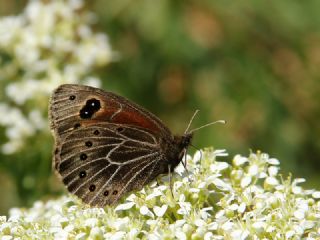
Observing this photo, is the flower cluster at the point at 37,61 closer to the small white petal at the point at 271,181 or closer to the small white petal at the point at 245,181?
the small white petal at the point at 245,181

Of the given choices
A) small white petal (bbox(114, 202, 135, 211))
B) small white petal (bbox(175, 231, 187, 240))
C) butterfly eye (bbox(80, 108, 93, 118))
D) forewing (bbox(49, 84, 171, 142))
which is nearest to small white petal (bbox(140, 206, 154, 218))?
small white petal (bbox(114, 202, 135, 211))

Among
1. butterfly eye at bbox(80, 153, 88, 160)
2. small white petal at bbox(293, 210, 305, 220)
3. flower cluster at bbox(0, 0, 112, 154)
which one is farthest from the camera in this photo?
flower cluster at bbox(0, 0, 112, 154)

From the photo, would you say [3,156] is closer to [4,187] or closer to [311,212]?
[4,187]

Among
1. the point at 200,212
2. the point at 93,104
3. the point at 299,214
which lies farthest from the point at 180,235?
the point at 93,104

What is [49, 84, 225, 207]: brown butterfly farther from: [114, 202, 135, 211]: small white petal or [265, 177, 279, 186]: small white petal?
[265, 177, 279, 186]: small white petal

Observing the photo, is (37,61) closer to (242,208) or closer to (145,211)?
(145,211)

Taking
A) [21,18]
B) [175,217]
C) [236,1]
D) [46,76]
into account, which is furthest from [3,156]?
[236,1]

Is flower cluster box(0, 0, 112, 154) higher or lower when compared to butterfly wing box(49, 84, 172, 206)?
higher
